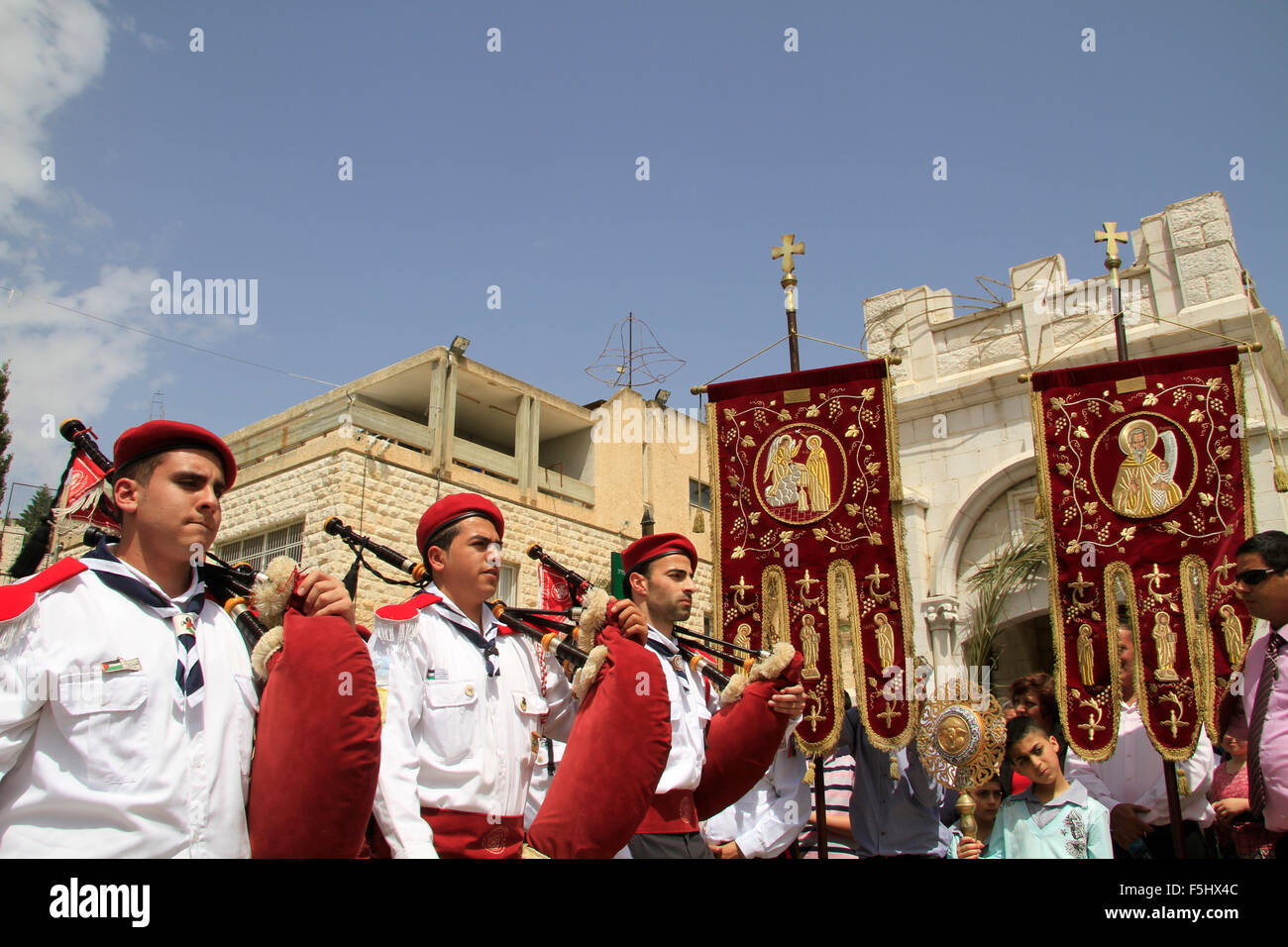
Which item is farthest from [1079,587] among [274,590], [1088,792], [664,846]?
[274,590]

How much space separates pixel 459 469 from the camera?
1334 centimetres

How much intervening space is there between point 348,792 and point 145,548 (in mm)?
817

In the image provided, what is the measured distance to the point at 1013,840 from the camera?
4.43m

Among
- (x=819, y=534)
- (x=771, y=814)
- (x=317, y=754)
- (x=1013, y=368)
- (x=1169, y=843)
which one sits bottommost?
(x=1169, y=843)

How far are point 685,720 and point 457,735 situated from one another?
1114 millimetres

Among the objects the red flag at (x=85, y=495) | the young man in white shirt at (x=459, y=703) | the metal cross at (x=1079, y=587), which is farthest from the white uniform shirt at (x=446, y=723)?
the metal cross at (x=1079, y=587)

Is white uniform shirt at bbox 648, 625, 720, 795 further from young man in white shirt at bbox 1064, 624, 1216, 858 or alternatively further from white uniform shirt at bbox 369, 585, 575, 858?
young man in white shirt at bbox 1064, 624, 1216, 858

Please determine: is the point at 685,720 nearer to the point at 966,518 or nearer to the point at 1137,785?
the point at 1137,785

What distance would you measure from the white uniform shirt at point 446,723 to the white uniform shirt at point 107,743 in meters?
0.61

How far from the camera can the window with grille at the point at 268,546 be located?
1177 centimetres

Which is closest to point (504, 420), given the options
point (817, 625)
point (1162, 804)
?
point (817, 625)

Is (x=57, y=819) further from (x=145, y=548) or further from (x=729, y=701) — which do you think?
(x=729, y=701)

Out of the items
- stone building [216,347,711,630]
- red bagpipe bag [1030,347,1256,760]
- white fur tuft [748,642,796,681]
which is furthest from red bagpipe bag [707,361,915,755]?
stone building [216,347,711,630]

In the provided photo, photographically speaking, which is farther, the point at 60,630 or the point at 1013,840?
the point at 1013,840
